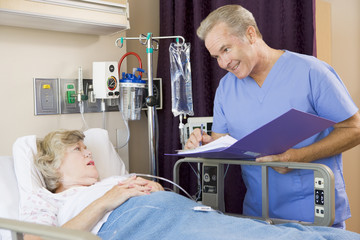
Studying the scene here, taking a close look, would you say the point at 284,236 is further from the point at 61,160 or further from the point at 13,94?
the point at 13,94

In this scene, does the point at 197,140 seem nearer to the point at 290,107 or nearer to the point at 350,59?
the point at 290,107

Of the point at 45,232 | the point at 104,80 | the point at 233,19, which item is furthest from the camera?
the point at 104,80

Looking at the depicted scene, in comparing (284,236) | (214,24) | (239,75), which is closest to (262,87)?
(239,75)

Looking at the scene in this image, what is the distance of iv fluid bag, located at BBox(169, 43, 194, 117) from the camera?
2.47 meters

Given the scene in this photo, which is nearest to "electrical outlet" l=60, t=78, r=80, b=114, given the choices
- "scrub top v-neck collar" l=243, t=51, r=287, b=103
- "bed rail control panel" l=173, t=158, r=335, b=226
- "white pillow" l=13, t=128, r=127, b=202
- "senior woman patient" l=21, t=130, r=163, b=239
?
"white pillow" l=13, t=128, r=127, b=202

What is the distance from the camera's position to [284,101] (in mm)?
1785

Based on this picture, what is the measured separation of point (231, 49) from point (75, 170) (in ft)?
2.92

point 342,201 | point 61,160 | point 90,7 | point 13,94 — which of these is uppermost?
point 90,7

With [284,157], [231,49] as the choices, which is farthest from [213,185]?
[231,49]

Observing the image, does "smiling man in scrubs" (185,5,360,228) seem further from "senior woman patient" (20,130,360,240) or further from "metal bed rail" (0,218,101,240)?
"metal bed rail" (0,218,101,240)

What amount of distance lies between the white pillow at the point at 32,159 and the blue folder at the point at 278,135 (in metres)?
0.68

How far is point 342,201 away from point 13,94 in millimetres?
1678

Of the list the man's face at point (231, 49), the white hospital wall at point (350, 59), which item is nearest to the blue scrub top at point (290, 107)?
the man's face at point (231, 49)

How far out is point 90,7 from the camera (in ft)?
7.12
